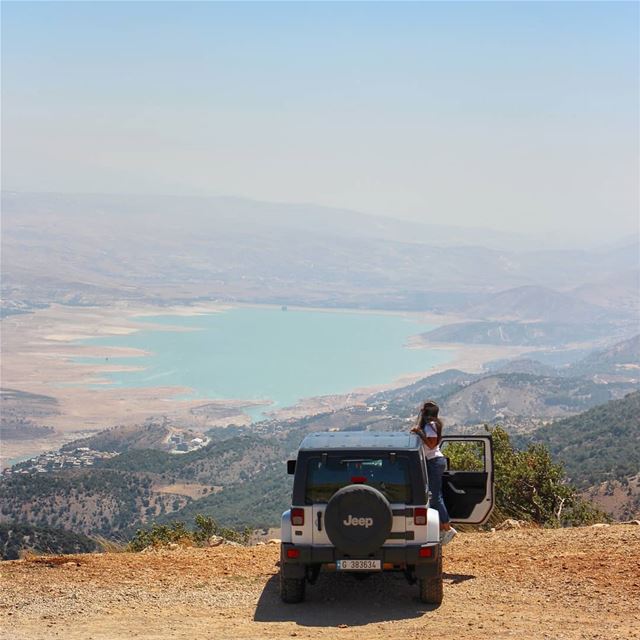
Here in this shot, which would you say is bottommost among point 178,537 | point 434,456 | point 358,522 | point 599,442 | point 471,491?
point 599,442

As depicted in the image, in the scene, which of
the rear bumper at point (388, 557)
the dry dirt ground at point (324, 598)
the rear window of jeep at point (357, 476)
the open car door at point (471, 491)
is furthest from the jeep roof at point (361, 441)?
the dry dirt ground at point (324, 598)

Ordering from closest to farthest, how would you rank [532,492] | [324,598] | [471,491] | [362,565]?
1. [362,565]
2. [324,598]
3. [471,491]
4. [532,492]

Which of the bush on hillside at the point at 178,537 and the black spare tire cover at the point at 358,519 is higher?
the black spare tire cover at the point at 358,519

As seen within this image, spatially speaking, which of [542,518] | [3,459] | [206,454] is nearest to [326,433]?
[542,518]

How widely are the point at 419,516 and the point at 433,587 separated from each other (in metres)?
0.86

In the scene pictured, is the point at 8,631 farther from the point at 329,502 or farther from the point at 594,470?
the point at 594,470

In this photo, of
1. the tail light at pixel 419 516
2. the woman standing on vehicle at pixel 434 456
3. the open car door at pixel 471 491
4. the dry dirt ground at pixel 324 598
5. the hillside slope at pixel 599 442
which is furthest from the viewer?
the hillside slope at pixel 599 442

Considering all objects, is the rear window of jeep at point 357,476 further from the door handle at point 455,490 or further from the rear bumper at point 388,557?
the door handle at point 455,490

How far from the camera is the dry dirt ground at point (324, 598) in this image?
952cm

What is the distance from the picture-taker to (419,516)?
10.0 m

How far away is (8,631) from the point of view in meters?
9.63

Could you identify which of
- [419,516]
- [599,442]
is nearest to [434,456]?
[419,516]

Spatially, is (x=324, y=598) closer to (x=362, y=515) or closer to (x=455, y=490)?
Answer: (x=362, y=515)

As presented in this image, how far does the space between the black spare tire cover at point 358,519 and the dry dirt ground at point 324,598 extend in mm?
819
